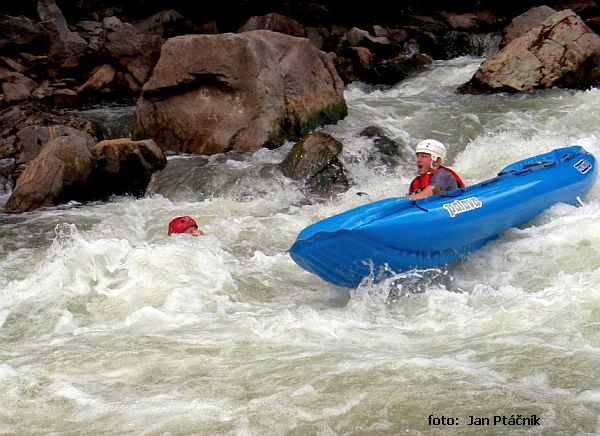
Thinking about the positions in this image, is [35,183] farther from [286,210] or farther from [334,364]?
[334,364]

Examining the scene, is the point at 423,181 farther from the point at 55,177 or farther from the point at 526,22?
→ the point at 526,22

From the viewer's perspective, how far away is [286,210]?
288 inches

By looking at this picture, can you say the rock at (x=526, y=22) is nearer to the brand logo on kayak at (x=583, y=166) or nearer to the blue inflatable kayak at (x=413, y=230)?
the brand logo on kayak at (x=583, y=166)

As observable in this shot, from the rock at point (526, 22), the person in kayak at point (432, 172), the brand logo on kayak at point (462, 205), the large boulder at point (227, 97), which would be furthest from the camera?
the rock at point (526, 22)

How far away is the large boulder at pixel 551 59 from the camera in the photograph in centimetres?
1052

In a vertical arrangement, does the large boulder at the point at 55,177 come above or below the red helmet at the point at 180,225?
below

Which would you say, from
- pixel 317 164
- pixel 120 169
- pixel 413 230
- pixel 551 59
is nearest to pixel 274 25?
pixel 551 59

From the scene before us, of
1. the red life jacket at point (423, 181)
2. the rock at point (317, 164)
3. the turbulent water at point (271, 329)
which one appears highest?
the red life jacket at point (423, 181)

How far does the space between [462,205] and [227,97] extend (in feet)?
14.8

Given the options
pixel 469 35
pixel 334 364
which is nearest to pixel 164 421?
pixel 334 364

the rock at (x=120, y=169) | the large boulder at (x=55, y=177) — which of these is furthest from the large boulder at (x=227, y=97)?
the large boulder at (x=55, y=177)

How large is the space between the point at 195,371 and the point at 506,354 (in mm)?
1616

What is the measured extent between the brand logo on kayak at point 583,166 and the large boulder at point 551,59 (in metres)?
4.23

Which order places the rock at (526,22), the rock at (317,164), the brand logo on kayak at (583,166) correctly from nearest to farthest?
the brand logo on kayak at (583,166) → the rock at (317,164) → the rock at (526,22)
